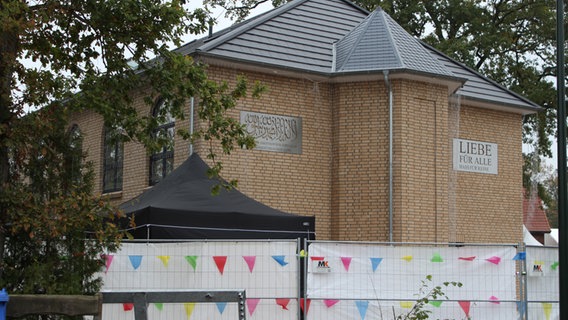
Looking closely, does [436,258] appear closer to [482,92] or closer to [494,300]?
[494,300]

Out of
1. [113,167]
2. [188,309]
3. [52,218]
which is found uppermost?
[113,167]

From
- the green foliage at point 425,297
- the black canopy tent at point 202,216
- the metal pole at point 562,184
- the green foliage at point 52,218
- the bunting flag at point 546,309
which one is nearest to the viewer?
the green foliage at point 52,218

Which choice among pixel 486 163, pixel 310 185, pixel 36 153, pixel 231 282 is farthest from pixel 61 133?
pixel 486 163

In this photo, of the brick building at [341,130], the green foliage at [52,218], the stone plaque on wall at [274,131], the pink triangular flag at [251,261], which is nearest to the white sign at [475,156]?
the brick building at [341,130]

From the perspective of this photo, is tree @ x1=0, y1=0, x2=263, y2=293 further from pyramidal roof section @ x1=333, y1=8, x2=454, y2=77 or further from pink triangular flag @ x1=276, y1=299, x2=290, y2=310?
pyramidal roof section @ x1=333, y1=8, x2=454, y2=77

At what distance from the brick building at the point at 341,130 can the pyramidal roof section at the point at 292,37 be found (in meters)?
0.04

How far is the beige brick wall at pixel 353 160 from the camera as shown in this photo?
66.4ft

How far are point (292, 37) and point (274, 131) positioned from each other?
9.13ft

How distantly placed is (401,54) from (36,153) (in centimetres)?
1244

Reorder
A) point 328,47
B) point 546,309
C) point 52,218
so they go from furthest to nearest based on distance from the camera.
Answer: point 328,47
point 546,309
point 52,218

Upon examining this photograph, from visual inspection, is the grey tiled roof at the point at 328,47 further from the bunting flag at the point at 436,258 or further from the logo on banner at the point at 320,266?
the bunting flag at the point at 436,258

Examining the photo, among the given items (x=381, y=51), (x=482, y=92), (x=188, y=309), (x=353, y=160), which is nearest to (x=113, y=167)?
(x=353, y=160)

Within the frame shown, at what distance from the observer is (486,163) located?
951 inches

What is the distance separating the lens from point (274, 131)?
20656 mm
